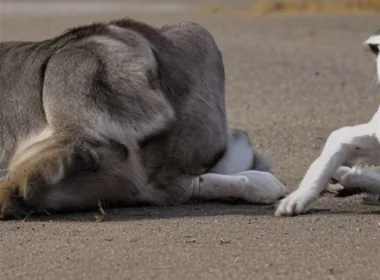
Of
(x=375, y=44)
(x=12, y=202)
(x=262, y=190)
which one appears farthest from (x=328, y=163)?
(x=12, y=202)

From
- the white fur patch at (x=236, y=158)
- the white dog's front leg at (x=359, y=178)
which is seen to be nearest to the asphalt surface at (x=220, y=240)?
the white dog's front leg at (x=359, y=178)

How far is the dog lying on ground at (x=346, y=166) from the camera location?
6121mm

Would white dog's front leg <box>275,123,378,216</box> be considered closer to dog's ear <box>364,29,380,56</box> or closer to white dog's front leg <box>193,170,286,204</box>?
white dog's front leg <box>193,170,286,204</box>

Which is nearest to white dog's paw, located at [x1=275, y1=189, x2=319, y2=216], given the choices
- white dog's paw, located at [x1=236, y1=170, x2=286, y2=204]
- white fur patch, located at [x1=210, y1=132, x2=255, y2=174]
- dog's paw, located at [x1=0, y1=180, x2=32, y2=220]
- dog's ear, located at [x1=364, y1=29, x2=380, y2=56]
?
white dog's paw, located at [x1=236, y1=170, x2=286, y2=204]

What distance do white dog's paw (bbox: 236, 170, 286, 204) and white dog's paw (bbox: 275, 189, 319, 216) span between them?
32 centimetres

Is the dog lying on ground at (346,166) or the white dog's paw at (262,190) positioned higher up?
the dog lying on ground at (346,166)

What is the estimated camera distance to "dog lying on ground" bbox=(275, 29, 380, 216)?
612 cm

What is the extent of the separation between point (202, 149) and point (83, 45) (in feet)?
2.86

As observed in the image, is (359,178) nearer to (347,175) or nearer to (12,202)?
(347,175)

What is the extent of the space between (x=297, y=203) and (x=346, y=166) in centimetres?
53

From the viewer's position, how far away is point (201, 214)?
6.20m

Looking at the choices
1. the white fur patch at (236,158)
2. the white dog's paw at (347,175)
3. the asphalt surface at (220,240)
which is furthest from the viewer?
the white fur patch at (236,158)

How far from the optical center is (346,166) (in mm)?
6496

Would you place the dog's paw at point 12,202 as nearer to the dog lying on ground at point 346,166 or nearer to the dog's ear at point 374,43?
the dog lying on ground at point 346,166
